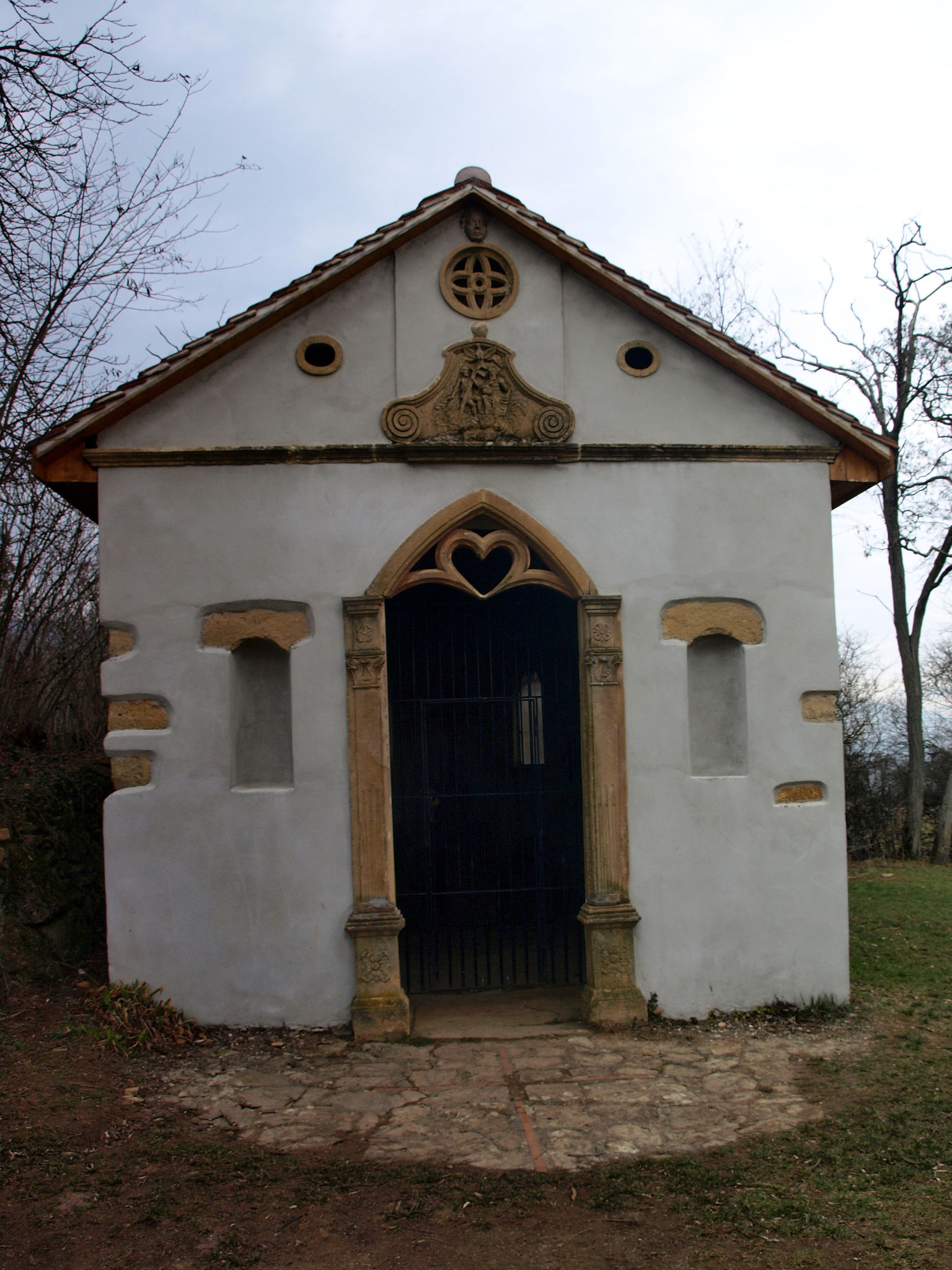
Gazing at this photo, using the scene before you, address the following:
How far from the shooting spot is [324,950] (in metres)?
6.68

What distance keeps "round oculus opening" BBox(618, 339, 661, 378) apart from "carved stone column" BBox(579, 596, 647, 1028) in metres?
1.65

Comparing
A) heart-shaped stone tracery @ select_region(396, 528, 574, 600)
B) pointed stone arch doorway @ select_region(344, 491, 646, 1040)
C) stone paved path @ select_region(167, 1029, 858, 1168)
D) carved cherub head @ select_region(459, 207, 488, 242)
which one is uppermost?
carved cherub head @ select_region(459, 207, 488, 242)

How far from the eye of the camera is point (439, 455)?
6.93 m

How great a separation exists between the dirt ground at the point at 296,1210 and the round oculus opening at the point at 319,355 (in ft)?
15.4

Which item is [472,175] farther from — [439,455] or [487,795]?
[487,795]

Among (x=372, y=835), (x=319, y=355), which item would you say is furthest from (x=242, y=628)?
(x=319, y=355)

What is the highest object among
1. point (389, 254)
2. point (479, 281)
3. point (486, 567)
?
point (389, 254)

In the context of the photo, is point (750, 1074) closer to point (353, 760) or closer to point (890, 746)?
point (353, 760)

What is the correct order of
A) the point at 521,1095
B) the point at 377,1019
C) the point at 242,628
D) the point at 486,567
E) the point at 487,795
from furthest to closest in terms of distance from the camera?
the point at 486,567 → the point at 487,795 → the point at 242,628 → the point at 377,1019 → the point at 521,1095

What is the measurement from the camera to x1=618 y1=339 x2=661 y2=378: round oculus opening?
718 centimetres

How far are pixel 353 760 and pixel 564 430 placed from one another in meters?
2.68

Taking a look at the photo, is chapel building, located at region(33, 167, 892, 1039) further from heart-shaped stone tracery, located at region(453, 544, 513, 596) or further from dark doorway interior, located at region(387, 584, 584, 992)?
heart-shaped stone tracery, located at region(453, 544, 513, 596)

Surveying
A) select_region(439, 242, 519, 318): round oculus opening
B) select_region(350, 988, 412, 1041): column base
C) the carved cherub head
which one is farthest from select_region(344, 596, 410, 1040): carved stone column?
the carved cherub head

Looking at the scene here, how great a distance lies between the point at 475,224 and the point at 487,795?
4.10 meters
